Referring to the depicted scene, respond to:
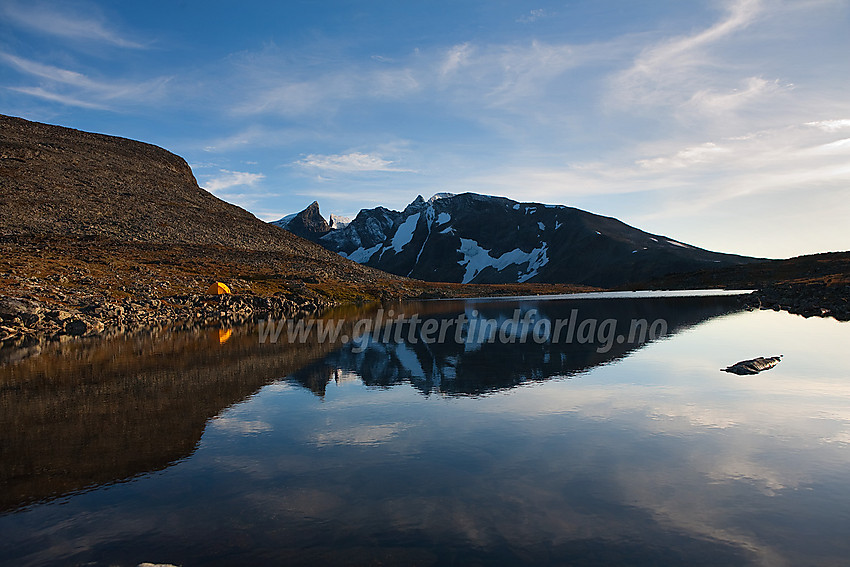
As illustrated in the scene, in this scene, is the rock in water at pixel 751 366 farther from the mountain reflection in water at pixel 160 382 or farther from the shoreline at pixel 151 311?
the shoreline at pixel 151 311

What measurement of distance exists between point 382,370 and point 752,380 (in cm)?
2046

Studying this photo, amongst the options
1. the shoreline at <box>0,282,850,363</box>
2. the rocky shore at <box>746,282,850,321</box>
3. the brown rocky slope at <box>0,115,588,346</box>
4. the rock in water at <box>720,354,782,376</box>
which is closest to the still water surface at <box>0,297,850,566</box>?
Answer: the rock in water at <box>720,354,782,376</box>

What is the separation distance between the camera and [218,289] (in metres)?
81.6

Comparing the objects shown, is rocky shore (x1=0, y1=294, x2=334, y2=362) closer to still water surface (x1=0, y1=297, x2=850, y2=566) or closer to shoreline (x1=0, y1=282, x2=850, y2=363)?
shoreline (x1=0, y1=282, x2=850, y2=363)

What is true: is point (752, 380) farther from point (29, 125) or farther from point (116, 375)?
point (29, 125)

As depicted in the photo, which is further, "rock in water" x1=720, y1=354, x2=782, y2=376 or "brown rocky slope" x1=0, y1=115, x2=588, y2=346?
"brown rocky slope" x1=0, y1=115, x2=588, y2=346

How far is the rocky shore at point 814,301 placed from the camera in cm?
6259

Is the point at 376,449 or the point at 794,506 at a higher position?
the point at 794,506

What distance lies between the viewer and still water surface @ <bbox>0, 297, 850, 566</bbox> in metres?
10.1

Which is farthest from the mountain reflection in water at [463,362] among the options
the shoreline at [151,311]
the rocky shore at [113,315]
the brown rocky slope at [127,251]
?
the brown rocky slope at [127,251]

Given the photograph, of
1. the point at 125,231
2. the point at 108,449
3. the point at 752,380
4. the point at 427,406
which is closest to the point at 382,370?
the point at 427,406

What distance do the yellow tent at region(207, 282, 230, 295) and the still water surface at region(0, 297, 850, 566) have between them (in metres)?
52.0

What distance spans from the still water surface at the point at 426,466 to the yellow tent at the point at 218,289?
52.0m

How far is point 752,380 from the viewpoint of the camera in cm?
2584
